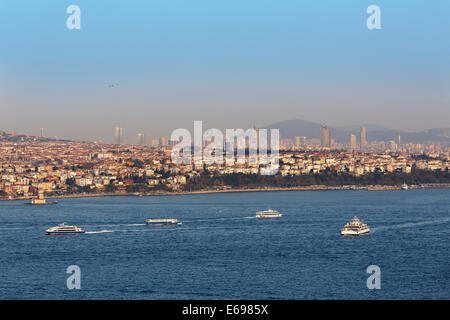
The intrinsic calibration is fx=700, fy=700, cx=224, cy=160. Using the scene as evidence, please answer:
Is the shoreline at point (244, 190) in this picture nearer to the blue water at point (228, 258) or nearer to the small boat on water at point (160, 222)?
the blue water at point (228, 258)

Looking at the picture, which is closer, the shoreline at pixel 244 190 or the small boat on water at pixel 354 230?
the small boat on water at pixel 354 230

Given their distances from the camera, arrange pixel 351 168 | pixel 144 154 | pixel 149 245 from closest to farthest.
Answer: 1. pixel 149 245
2. pixel 351 168
3. pixel 144 154

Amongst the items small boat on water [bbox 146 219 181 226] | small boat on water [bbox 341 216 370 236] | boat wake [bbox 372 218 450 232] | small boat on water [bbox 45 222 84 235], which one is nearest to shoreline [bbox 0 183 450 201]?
small boat on water [bbox 146 219 181 226]

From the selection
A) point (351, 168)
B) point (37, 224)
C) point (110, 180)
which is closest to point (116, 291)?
point (37, 224)

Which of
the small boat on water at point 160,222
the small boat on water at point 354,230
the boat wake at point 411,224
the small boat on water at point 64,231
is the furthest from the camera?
the small boat on water at point 160,222

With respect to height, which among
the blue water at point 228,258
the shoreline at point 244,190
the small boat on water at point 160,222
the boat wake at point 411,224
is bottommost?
the shoreline at point 244,190

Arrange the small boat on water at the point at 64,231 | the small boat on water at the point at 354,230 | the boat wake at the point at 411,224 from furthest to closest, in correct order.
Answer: the boat wake at the point at 411,224, the small boat on water at the point at 64,231, the small boat on water at the point at 354,230

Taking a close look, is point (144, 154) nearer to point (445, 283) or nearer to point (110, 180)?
point (110, 180)

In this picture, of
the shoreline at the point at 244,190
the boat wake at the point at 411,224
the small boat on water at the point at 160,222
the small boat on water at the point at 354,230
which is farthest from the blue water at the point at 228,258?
the shoreline at the point at 244,190

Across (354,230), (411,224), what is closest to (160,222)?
(354,230)
